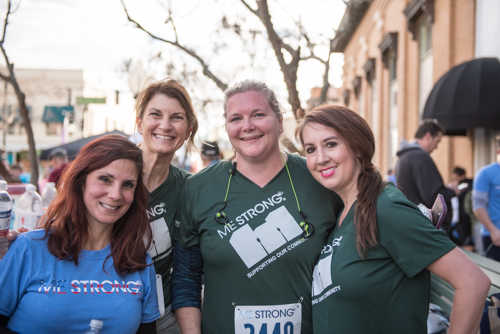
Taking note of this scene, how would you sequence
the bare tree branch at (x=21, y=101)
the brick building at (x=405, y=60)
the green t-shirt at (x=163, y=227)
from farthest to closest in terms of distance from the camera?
1. the brick building at (x=405, y=60)
2. the bare tree branch at (x=21, y=101)
3. the green t-shirt at (x=163, y=227)

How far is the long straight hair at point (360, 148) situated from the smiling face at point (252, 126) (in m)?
0.28

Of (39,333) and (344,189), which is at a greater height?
(344,189)

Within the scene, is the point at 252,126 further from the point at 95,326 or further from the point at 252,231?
the point at 95,326

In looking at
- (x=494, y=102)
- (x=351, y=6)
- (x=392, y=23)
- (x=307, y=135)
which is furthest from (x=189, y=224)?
(x=392, y=23)

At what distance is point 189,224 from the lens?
256cm

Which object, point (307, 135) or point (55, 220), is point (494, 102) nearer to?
point (307, 135)

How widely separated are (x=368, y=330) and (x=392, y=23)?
47.9 ft

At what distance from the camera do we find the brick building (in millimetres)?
9211

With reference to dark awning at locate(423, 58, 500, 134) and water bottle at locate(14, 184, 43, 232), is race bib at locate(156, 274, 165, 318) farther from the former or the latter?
dark awning at locate(423, 58, 500, 134)

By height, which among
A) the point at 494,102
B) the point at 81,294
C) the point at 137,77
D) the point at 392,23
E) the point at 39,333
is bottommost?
the point at 39,333

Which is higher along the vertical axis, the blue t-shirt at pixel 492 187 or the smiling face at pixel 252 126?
the smiling face at pixel 252 126

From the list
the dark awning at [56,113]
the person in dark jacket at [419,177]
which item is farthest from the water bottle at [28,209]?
the dark awning at [56,113]

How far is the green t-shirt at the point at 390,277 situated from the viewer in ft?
6.22

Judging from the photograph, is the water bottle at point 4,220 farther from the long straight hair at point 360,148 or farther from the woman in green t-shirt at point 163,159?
the long straight hair at point 360,148
